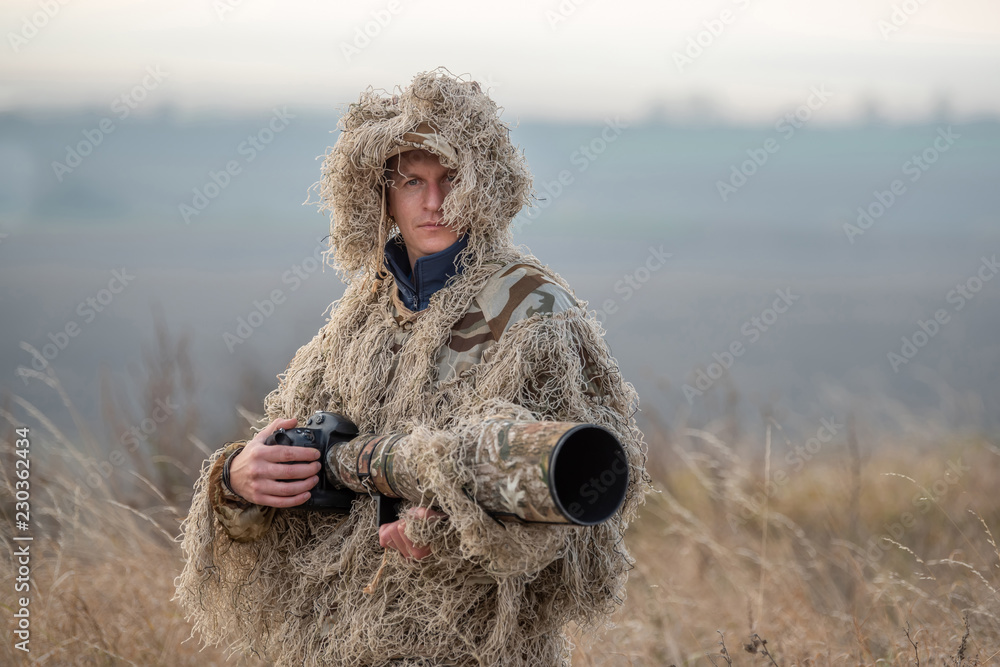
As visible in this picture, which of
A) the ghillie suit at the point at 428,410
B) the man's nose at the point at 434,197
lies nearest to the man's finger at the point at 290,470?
the ghillie suit at the point at 428,410

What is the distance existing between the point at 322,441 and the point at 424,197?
2.31 ft

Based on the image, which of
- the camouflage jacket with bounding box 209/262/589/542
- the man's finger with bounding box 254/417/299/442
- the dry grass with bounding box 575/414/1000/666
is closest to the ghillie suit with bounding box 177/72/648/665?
the camouflage jacket with bounding box 209/262/589/542

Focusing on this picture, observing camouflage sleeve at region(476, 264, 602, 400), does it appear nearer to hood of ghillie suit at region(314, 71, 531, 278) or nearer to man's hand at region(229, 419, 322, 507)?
hood of ghillie suit at region(314, 71, 531, 278)

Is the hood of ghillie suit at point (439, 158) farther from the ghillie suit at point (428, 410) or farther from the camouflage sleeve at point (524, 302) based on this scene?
the camouflage sleeve at point (524, 302)

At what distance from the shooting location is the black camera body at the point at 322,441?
7.53ft

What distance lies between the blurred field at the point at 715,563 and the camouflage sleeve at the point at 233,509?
0.72 metres

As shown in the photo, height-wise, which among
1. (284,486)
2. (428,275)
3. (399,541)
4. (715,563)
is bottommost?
(715,563)

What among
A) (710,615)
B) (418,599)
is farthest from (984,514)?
(418,599)

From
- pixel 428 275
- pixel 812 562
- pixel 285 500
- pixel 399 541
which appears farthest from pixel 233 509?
pixel 812 562

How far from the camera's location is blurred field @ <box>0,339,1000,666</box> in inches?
139

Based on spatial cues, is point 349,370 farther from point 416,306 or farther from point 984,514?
point 984,514

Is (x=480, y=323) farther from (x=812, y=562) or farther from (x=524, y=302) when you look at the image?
(x=812, y=562)

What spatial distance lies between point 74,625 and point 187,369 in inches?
74.0

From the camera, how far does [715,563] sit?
5.29 metres
